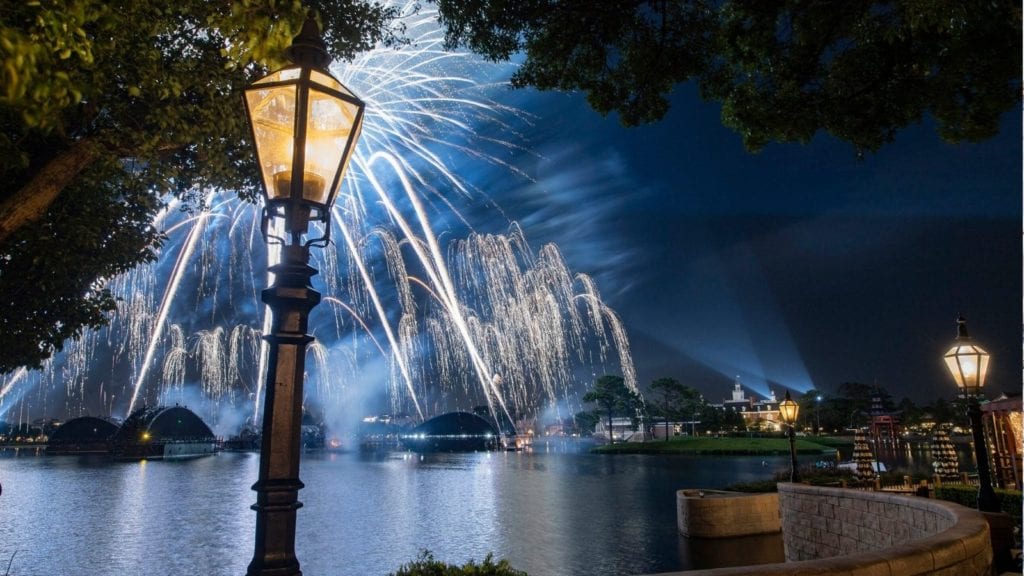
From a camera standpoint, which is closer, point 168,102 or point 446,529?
point 168,102

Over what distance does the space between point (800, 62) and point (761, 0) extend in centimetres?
168

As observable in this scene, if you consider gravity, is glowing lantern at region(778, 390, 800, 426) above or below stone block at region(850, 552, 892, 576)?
above

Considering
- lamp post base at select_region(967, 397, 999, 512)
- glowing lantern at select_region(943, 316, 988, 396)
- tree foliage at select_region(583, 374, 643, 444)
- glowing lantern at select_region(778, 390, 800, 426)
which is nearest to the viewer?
lamp post base at select_region(967, 397, 999, 512)

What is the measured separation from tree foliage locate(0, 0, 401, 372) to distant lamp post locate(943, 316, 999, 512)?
1228 centimetres

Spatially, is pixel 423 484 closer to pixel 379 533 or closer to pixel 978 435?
pixel 379 533

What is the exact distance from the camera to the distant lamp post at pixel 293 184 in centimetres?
440

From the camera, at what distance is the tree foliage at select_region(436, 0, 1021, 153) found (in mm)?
12133

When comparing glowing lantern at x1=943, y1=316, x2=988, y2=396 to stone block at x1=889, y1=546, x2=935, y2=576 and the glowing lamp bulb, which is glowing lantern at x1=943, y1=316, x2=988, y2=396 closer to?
stone block at x1=889, y1=546, x2=935, y2=576

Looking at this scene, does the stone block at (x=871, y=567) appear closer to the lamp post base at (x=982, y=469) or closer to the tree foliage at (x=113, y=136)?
the lamp post base at (x=982, y=469)

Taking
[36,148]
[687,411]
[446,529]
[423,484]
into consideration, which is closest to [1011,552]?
[36,148]

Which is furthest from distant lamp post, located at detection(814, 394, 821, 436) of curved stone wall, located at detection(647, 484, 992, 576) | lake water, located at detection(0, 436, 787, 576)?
curved stone wall, located at detection(647, 484, 992, 576)

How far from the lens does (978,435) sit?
10633mm

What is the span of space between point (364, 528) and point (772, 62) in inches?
1038

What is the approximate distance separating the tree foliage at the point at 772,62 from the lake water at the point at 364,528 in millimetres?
14114
